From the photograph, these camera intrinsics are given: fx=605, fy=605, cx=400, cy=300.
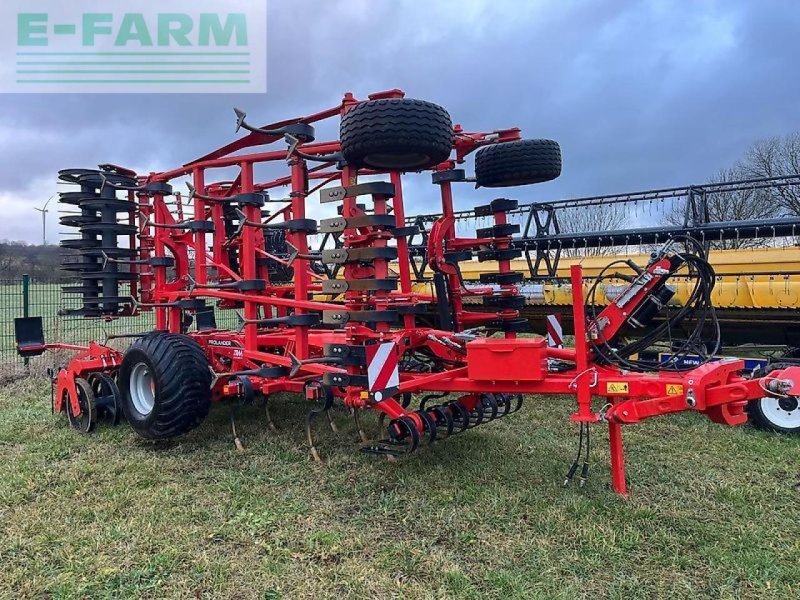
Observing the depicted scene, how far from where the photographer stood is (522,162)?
15.9 ft

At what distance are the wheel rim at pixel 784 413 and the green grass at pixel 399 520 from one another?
21cm

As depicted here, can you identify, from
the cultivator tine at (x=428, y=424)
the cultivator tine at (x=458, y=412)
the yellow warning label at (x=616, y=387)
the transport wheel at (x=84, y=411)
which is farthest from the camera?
the transport wheel at (x=84, y=411)

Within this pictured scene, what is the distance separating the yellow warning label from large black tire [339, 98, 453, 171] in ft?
5.43

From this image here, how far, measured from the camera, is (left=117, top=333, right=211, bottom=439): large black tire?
4500 millimetres

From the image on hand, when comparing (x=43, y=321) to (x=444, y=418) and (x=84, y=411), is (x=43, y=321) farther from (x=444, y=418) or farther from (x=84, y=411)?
(x=444, y=418)

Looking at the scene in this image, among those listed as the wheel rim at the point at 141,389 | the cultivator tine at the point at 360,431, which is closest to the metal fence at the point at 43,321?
the wheel rim at the point at 141,389

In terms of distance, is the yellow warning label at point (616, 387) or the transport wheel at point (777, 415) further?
the transport wheel at point (777, 415)

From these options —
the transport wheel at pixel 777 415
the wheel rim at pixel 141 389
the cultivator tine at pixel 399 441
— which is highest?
the wheel rim at pixel 141 389

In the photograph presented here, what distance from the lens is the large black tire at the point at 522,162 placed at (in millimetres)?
4836

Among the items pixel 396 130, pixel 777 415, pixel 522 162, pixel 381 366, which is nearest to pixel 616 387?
pixel 381 366

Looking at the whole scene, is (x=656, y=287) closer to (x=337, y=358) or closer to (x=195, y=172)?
(x=337, y=358)

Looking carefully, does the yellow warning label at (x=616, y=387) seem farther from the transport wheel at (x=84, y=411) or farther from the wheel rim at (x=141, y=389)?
the transport wheel at (x=84, y=411)

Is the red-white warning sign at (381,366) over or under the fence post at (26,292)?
under

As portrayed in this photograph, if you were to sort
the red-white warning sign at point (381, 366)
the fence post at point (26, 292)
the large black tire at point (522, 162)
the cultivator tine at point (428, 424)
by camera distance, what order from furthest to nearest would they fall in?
the fence post at point (26, 292)
the large black tire at point (522, 162)
the cultivator tine at point (428, 424)
the red-white warning sign at point (381, 366)
